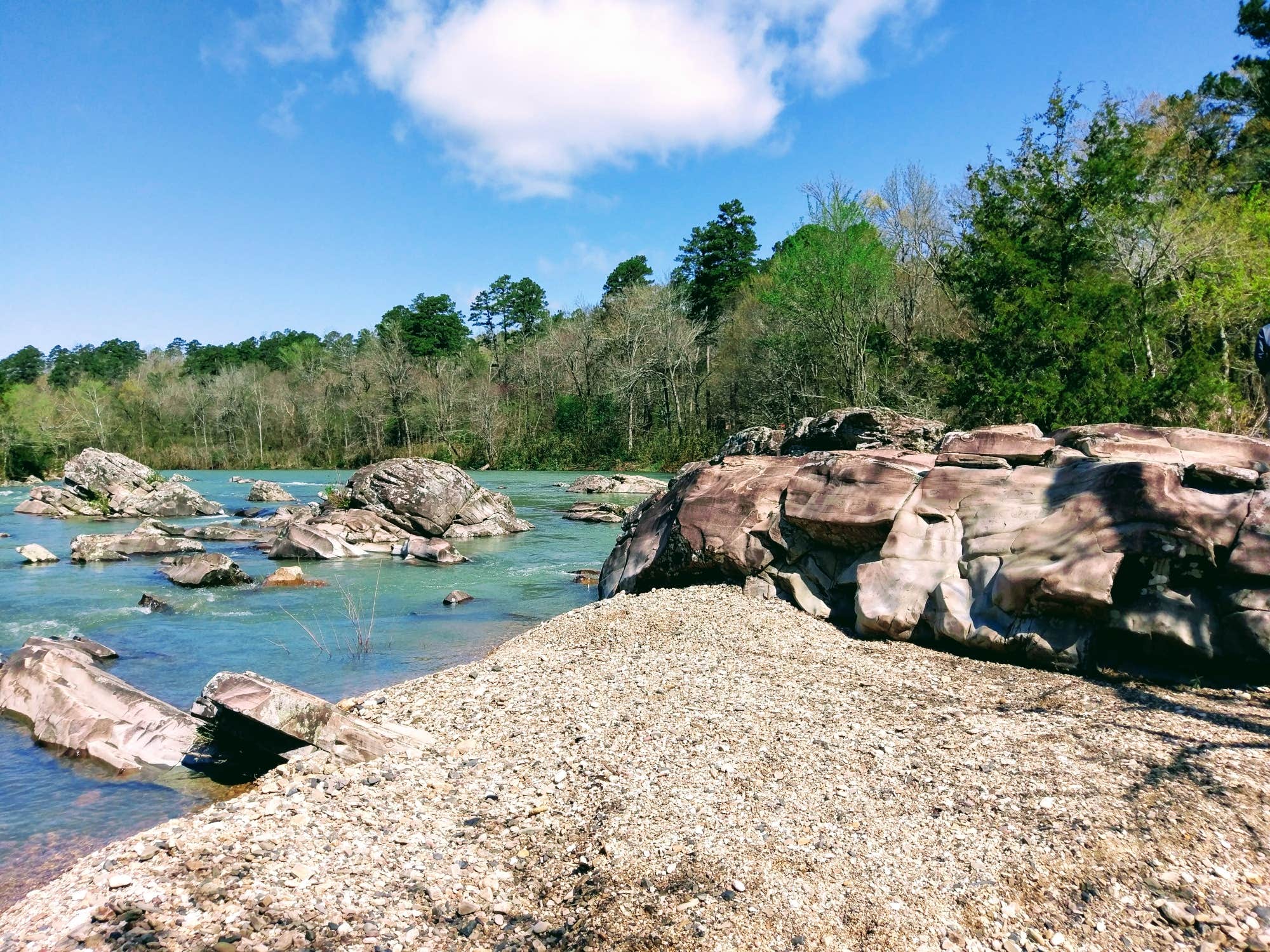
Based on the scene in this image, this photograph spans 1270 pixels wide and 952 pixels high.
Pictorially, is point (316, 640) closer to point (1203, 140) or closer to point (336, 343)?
point (1203, 140)

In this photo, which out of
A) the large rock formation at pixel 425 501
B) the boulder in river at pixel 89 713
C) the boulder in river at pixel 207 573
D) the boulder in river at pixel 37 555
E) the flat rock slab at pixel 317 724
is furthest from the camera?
the large rock formation at pixel 425 501

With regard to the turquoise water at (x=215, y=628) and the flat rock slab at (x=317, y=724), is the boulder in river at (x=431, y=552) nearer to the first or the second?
the turquoise water at (x=215, y=628)

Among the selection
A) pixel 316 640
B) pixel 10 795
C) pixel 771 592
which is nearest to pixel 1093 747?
pixel 771 592

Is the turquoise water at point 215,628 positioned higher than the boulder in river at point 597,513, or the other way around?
the boulder in river at point 597,513

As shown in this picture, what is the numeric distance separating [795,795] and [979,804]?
1.05 m

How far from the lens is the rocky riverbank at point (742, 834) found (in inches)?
144

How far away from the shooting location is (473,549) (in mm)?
21031

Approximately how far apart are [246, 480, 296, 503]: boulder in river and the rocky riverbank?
32.0m

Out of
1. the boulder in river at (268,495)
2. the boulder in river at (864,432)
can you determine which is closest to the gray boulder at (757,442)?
the boulder in river at (864,432)

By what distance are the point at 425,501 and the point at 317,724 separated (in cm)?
1761

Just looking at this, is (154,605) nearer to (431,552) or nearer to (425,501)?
(431,552)

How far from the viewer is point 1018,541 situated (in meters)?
7.62

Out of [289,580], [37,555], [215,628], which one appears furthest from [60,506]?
[215,628]

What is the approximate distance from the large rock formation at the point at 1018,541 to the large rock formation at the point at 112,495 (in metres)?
25.1
